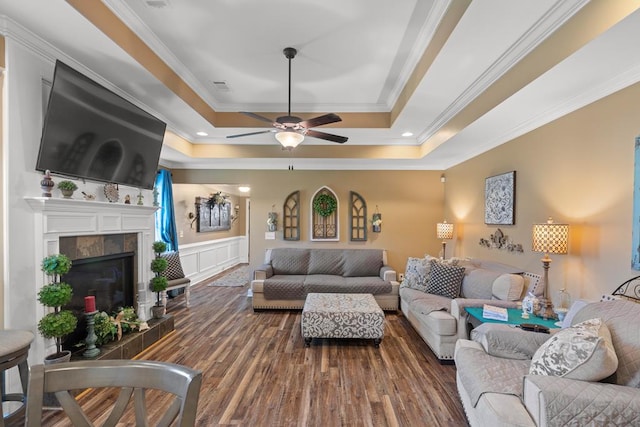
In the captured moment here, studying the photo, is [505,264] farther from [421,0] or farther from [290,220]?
[290,220]

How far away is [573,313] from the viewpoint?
7.05ft

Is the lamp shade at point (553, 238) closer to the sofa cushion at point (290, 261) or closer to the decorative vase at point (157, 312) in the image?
the sofa cushion at point (290, 261)

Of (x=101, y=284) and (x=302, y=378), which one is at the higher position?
(x=101, y=284)

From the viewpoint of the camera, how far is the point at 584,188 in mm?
2574

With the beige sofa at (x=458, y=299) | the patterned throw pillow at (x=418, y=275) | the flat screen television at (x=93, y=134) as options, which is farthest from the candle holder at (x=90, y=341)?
the patterned throw pillow at (x=418, y=275)

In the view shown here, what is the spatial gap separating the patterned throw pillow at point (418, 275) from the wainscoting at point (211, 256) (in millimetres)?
4457

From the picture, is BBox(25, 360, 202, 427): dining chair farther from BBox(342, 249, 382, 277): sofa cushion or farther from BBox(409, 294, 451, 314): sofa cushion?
BBox(342, 249, 382, 277): sofa cushion

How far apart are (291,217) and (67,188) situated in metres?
3.68

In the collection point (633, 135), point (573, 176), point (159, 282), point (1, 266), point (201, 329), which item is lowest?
point (201, 329)

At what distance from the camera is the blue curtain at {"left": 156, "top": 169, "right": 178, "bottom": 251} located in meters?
5.46

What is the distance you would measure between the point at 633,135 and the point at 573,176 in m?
0.59

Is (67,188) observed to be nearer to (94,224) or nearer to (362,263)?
(94,224)

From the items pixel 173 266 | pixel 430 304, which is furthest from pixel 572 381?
pixel 173 266

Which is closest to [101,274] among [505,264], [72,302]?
[72,302]
